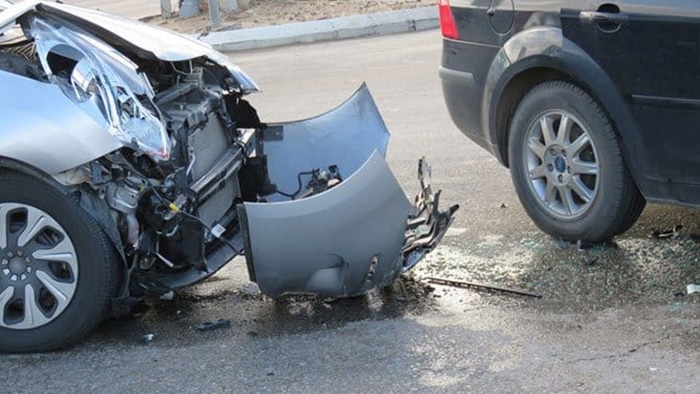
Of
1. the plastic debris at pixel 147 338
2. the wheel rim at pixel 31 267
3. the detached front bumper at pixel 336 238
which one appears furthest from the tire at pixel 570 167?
the wheel rim at pixel 31 267

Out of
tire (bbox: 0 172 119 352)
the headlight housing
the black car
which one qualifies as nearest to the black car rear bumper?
the black car

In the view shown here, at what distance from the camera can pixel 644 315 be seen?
4.88 m

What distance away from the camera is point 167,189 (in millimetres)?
4879

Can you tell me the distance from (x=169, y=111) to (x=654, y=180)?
2315mm

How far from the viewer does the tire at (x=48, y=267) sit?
4766 millimetres

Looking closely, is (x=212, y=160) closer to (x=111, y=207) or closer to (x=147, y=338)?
(x=111, y=207)

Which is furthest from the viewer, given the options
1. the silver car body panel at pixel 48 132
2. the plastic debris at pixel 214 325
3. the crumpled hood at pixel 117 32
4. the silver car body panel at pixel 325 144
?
the silver car body panel at pixel 325 144

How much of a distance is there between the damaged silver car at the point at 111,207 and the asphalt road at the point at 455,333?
0.71ft

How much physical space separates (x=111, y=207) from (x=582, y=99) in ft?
7.85

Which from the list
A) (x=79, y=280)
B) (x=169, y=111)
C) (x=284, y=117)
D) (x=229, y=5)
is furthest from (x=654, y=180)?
(x=229, y=5)

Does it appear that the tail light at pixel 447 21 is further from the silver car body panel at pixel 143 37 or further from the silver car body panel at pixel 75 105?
the silver car body panel at pixel 75 105

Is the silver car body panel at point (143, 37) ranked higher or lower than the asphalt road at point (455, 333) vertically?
higher

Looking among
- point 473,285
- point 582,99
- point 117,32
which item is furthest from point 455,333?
point 117,32

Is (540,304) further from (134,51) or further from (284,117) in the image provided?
(284,117)
